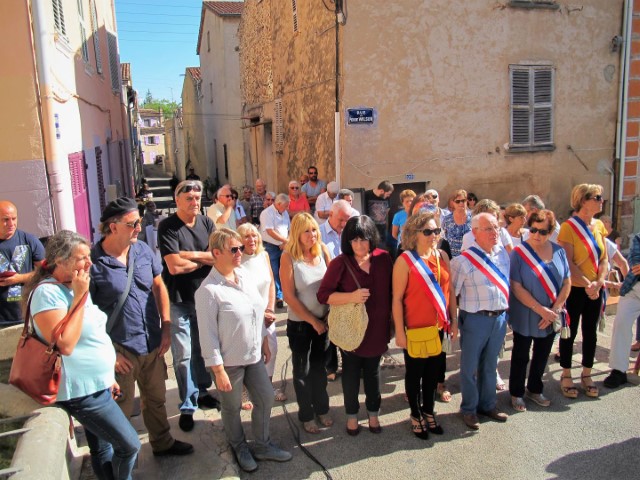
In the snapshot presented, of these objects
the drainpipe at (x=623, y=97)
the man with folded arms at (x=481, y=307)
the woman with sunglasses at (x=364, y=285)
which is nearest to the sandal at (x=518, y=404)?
the man with folded arms at (x=481, y=307)

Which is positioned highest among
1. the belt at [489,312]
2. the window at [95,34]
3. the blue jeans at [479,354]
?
the window at [95,34]

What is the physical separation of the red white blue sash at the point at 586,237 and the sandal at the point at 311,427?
9.67 ft

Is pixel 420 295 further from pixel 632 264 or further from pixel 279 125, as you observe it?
pixel 279 125

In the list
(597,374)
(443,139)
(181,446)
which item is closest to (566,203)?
(443,139)

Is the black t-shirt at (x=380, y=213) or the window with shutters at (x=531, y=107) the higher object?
the window with shutters at (x=531, y=107)

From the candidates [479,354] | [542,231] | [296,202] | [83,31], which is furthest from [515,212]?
[83,31]

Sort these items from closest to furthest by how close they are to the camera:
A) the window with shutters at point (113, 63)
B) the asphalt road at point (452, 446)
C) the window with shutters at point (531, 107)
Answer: the asphalt road at point (452, 446) < the window with shutters at point (531, 107) < the window with shutters at point (113, 63)

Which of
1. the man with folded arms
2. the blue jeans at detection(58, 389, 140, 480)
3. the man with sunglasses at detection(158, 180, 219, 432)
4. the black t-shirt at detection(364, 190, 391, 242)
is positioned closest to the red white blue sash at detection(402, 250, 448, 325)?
the man with folded arms

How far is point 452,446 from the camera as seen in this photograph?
410 centimetres

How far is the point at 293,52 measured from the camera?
40.8ft

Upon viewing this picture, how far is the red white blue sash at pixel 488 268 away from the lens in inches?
166

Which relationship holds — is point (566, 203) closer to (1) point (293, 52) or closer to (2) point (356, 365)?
(1) point (293, 52)

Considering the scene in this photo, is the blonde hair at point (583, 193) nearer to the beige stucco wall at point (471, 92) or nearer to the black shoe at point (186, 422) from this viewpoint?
the black shoe at point (186, 422)

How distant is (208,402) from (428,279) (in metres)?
2.23
